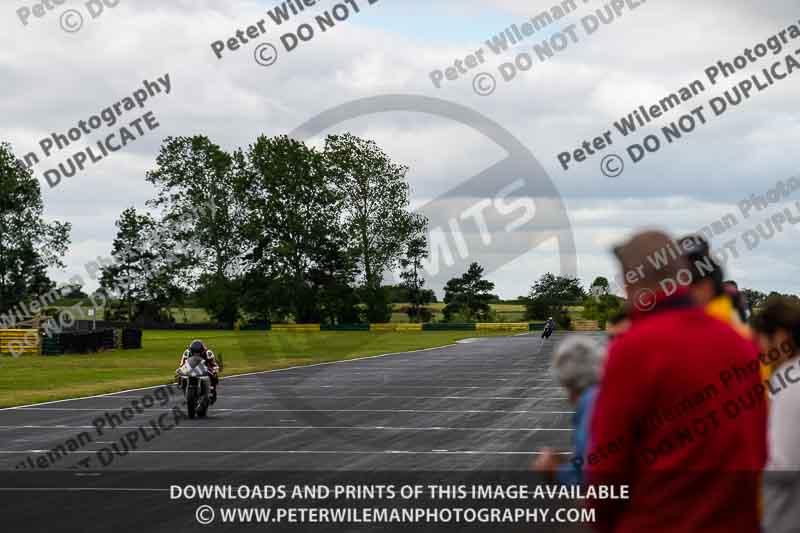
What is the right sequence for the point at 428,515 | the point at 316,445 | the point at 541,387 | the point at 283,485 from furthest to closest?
1. the point at 541,387
2. the point at 316,445
3. the point at 283,485
4. the point at 428,515

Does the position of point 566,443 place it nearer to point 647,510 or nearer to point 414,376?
point 647,510

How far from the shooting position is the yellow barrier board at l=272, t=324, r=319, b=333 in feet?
306

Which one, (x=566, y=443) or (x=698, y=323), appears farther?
(x=566, y=443)

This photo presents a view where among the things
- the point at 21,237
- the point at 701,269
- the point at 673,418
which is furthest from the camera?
the point at 21,237

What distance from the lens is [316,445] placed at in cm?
1719

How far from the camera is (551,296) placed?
120000 mm

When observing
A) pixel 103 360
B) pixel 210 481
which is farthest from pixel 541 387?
pixel 103 360

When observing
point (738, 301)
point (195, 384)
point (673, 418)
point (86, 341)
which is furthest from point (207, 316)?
point (673, 418)

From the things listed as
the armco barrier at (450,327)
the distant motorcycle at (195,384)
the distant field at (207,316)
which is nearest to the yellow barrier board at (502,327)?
the armco barrier at (450,327)

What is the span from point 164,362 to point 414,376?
556 inches

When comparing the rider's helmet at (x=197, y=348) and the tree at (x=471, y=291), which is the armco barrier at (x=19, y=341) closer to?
the rider's helmet at (x=197, y=348)

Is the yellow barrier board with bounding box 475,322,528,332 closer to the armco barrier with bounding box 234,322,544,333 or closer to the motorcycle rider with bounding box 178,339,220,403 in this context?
the armco barrier with bounding box 234,322,544,333

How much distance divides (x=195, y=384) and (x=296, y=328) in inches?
2877

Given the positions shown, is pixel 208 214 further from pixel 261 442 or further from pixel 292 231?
pixel 261 442
